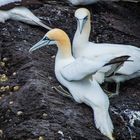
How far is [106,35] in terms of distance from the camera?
31.4ft

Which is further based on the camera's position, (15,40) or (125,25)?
(125,25)

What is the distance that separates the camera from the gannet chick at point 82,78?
726 cm

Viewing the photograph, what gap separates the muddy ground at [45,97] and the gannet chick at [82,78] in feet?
0.33

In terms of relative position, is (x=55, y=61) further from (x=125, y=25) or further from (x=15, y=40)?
(x=125, y=25)

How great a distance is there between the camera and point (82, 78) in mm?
7461

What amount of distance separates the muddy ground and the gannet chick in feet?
0.33

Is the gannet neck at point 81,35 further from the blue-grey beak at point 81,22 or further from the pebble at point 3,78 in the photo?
the pebble at point 3,78

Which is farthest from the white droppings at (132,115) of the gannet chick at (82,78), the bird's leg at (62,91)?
the bird's leg at (62,91)

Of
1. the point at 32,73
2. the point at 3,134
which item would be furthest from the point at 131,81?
the point at 3,134

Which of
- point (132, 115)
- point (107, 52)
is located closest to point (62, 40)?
point (107, 52)

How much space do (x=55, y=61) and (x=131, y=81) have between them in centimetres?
94

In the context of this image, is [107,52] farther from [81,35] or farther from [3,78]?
[3,78]

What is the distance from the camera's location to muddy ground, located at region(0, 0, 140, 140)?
713cm

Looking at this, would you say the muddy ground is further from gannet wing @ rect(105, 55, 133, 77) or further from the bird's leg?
gannet wing @ rect(105, 55, 133, 77)
